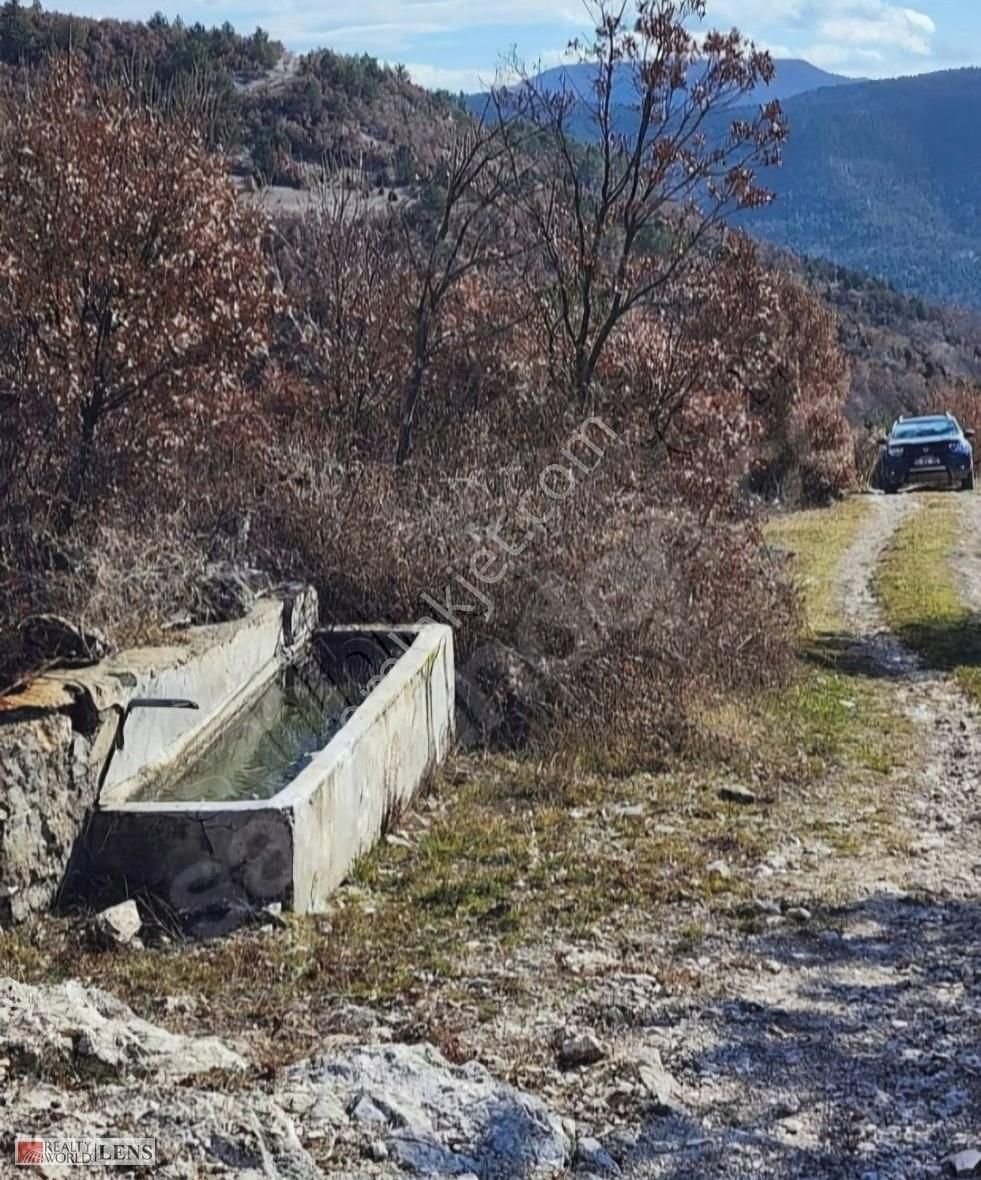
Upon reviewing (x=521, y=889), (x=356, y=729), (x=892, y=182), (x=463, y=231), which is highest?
(x=892, y=182)

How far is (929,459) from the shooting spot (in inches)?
1059

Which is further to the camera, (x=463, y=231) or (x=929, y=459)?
(x=929, y=459)

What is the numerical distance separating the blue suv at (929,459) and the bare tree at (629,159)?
44.0ft

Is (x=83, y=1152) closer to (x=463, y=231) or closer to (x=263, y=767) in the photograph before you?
(x=263, y=767)

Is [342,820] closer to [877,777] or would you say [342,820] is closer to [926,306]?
[877,777]

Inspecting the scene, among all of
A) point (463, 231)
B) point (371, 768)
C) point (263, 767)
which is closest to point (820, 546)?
point (463, 231)

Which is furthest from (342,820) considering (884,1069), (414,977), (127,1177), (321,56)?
(321,56)

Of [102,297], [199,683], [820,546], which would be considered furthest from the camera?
[820,546]

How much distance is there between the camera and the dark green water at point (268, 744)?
7742mm

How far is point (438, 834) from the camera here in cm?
760

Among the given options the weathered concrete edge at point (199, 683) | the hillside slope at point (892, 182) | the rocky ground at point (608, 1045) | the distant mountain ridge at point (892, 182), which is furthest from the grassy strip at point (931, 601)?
the hillside slope at point (892, 182)

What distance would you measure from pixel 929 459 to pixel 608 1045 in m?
23.5

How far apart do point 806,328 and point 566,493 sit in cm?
1658

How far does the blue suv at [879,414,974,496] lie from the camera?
87.6 feet
